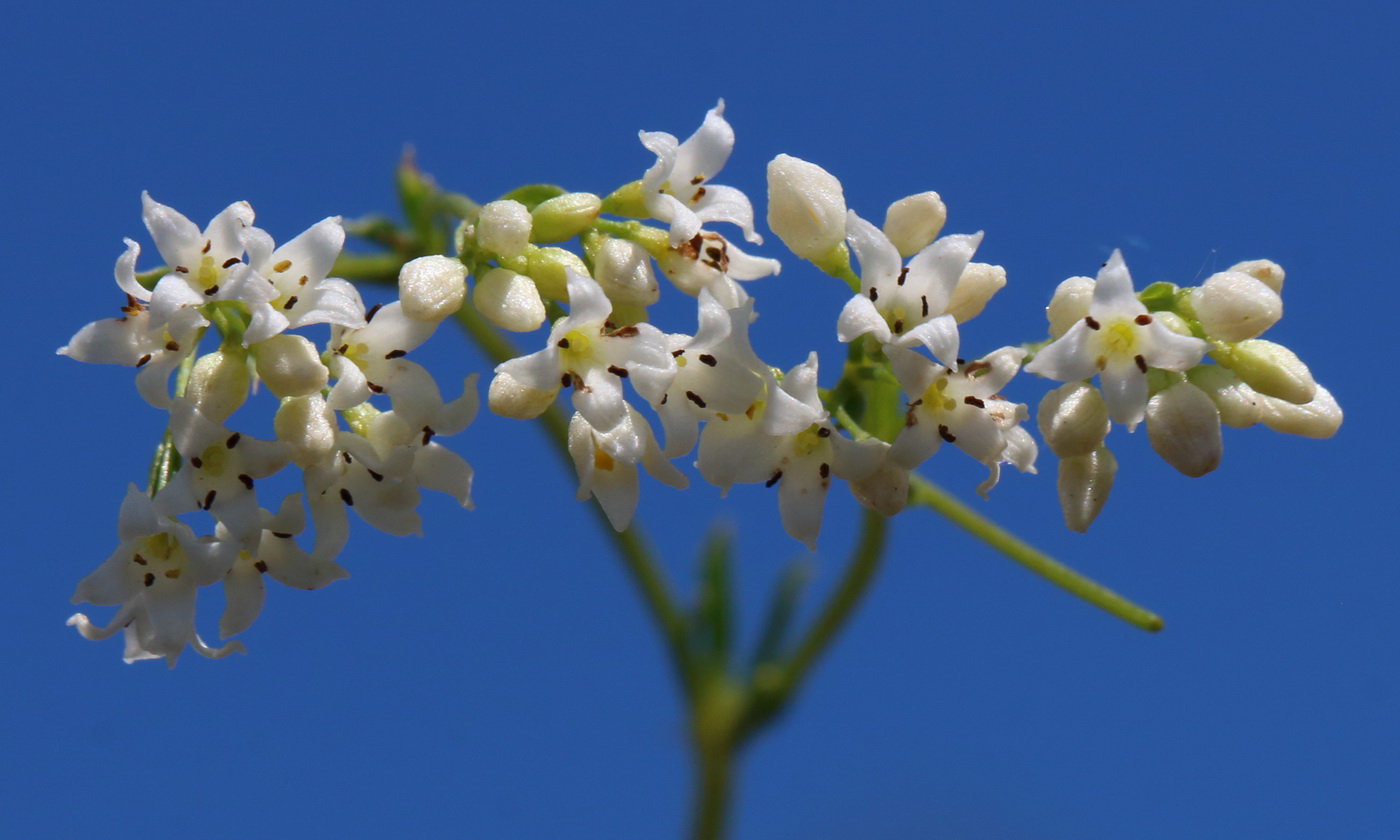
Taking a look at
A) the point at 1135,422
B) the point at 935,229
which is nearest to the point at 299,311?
the point at 935,229

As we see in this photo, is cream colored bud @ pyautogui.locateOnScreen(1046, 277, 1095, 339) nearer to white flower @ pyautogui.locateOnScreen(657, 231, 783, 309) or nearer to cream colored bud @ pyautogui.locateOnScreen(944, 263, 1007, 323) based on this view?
cream colored bud @ pyautogui.locateOnScreen(944, 263, 1007, 323)

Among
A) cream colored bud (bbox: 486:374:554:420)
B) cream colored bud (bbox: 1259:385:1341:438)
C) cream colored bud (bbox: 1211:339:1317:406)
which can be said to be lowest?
cream colored bud (bbox: 1259:385:1341:438)

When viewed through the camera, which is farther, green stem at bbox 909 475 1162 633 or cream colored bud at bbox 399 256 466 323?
green stem at bbox 909 475 1162 633

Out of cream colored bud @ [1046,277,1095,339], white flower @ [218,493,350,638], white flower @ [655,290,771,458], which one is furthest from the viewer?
white flower @ [218,493,350,638]

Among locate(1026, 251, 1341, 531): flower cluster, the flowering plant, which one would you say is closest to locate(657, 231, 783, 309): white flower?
the flowering plant

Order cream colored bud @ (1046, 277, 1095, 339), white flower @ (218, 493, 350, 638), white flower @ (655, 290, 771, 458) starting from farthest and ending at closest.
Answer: white flower @ (218, 493, 350, 638)
cream colored bud @ (1046, 277, 1095, 339)
white flower @ (655, 290, 771, 458)

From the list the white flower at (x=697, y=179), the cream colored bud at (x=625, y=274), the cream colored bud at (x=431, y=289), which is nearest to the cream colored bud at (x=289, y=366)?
the cream colored bud at (x=431, y=289)

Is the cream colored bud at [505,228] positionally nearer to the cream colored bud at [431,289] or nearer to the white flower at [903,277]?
the cream colored bud at [431,289]

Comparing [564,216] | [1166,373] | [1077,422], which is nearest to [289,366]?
[564,216]
